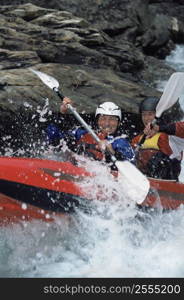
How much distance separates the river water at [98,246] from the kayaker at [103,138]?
0.37 metres

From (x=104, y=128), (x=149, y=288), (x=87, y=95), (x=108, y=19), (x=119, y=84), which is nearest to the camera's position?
(x=149, y=288)

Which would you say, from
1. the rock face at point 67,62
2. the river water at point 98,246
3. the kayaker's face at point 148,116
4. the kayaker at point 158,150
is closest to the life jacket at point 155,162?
the kayaker at point 158,150

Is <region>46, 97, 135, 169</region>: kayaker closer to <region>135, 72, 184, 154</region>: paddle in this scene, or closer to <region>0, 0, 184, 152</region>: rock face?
<region>135, 72, 184, 154</region>: paddle

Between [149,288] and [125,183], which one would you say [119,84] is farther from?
[149,288]

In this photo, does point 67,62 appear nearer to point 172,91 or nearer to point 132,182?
point 172,91

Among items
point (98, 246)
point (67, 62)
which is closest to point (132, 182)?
point (98, 246)

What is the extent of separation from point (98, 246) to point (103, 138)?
120 centimetres

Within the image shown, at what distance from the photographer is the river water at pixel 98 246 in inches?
179

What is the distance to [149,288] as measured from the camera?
402cm

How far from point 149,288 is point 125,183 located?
1.06 meters

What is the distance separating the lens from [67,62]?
8.38 meters

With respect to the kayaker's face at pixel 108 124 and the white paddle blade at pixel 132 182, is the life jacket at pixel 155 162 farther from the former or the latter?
the white paddle blade at pixel 132 182

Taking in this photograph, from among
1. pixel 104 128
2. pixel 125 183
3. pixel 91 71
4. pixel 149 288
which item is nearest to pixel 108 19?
pixel 91 71

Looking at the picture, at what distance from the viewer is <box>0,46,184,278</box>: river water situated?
4.54m
